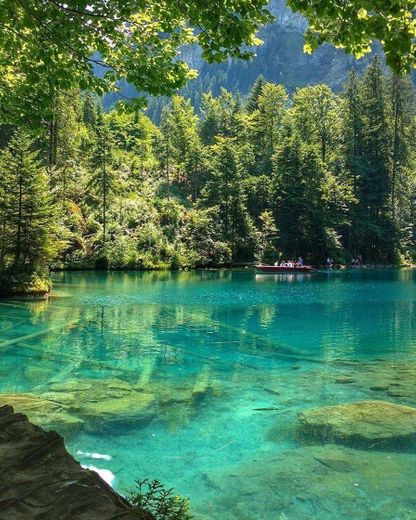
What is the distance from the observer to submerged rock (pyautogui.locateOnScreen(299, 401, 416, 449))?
7688 millimetres

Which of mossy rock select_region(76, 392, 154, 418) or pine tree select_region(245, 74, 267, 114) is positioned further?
pine tree select_region(245, 74, 267, 114)

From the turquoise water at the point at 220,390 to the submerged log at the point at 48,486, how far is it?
2.47 metres

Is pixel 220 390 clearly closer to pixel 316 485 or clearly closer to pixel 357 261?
pixel 316 485

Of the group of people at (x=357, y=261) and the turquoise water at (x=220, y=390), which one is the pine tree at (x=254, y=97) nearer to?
the group of people at (x=357, y=261)

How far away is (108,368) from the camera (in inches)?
497

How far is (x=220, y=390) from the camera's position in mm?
10570

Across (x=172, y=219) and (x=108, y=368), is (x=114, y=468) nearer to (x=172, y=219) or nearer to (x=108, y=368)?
(x=108, y=368)

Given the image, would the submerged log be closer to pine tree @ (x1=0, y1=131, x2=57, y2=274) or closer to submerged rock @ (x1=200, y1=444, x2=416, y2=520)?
submerged rock @ (x1=200, y1=444, x2=416, y2=520)

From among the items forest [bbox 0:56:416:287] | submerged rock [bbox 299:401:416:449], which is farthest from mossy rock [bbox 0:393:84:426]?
forest [bbox 0:56:416:287]

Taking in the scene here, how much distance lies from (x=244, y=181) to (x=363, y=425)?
176ft

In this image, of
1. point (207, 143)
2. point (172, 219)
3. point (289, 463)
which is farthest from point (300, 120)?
point (289, 463)

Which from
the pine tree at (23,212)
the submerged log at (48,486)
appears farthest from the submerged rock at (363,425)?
the pine tree at (23,212)

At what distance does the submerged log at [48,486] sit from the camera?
9.66ft

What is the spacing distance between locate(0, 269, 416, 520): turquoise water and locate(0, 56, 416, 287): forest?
2382 centimetres
